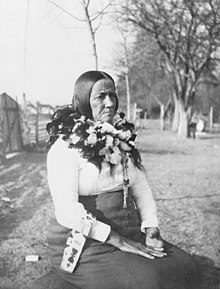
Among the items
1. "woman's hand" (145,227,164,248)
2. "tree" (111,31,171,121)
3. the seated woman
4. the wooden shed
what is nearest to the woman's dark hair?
the seated woman

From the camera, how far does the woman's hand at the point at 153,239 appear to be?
6.41 ft

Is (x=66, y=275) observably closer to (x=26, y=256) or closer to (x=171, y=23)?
(x=26, y=256)

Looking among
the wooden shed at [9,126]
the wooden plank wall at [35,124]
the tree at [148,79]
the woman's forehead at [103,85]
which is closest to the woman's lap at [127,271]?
the woman's forehead at [103,85]

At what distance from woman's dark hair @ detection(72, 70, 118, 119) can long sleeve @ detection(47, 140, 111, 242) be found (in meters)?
0.22

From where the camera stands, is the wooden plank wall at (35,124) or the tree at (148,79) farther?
the tree at (148,79)

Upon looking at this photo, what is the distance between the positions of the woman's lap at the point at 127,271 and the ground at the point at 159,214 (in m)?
0.83

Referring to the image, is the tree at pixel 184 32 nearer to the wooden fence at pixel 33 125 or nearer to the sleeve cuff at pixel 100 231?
the wooden fence at pixel 33 125

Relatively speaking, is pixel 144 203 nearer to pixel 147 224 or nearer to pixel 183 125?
pixel 147 224

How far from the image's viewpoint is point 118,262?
1756mm

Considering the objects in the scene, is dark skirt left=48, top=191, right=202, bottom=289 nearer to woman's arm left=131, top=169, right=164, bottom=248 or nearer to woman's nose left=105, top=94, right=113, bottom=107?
woman's arm left=131, top=169, right=164, bottom=248

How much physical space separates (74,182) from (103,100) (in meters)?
0.44

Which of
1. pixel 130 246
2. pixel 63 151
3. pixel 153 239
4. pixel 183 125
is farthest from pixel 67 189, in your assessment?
pixel 183 125

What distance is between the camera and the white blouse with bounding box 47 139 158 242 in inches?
71.2

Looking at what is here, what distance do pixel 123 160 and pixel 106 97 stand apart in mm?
336
